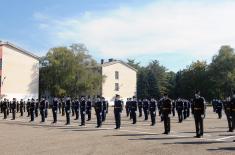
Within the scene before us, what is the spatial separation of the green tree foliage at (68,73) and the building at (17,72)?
6293 mm

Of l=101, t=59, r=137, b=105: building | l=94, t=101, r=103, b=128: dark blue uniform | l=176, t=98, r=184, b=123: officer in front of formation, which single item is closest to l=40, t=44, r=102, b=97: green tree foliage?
l=101, t=59, r=137, b=105: building

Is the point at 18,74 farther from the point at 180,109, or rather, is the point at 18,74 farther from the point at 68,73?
the point at 180,109

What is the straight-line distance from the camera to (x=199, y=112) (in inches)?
726

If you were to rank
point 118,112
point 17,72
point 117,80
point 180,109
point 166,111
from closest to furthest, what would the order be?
point 166,111
point 118,112
point 180,109
point 17,72
point 117,80

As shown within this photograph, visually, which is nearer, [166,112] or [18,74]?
[166,112]

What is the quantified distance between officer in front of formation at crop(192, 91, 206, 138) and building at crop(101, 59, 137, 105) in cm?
7100

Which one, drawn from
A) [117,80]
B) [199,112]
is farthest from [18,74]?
[199,112]

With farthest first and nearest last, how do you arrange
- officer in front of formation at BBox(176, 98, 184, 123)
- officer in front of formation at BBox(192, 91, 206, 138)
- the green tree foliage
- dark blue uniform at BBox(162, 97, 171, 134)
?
the green tree foliage, officer in front of formation at BBox(176, 98, 184, 123), dark blue uniform at BBox(162, 97, 171, 134), officer in front of formation at BBox(192, 91, 206, 138)

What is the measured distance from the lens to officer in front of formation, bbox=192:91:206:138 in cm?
1827

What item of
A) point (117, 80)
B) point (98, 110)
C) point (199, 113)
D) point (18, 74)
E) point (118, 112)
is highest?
point (117, 80)

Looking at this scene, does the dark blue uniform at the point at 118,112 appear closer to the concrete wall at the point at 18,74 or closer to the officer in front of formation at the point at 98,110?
the officer in front of formation at the point at 98,110

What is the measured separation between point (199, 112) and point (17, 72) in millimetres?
59334

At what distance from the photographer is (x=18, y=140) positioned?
57.4 feet

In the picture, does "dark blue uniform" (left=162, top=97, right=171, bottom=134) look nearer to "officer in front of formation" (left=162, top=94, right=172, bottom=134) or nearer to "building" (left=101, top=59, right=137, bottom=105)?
"officer in front of formation" (left=162, top=94, right=172, bottom=134)
